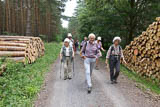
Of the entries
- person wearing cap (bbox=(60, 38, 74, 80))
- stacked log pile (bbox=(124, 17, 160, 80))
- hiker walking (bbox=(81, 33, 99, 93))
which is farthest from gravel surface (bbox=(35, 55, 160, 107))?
stacked log pile (bbox=(124, 17, 160, 80))

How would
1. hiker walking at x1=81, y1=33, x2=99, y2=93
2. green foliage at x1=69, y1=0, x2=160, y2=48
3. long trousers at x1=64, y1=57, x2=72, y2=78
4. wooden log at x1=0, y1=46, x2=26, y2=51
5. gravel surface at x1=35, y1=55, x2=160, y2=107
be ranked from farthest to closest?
1. green foliage at x1=69, y1=0, x2=160, y2=48
2. wooden log at x1=0, y1=46, x2=26, y2=51
3. long trousers at x1=64, y1=57, x2=72, y2=78
4. hiker walking at x1=81, y1=33, x2=99, y2=93
5. gravel surface at x1=35, y1=55, x2=160, y2=107

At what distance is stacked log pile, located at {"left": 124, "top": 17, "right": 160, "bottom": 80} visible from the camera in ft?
22.9

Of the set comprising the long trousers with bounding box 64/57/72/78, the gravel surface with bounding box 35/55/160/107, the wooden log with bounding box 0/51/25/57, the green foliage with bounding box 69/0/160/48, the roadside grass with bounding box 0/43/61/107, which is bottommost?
the gravel surface with bounding box 35/55/160/107

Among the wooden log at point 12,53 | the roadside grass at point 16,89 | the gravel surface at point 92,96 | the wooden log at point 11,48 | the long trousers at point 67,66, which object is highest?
the wooden log at point 11,48

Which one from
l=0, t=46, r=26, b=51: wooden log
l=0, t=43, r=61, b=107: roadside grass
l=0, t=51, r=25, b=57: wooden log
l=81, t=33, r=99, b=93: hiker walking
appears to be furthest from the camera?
l=0, t=46, r=26, b=51: wooden log

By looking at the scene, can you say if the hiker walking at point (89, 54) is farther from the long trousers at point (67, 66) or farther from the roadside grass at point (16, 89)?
the roadside grass at point (16, 89)

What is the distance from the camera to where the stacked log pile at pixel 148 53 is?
22.9 feet

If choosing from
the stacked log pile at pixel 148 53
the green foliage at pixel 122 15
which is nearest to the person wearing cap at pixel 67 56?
the stacked log pile at pixel 148 53

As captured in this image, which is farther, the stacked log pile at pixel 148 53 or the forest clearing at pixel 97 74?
the stacked log pile at pixel 148 53

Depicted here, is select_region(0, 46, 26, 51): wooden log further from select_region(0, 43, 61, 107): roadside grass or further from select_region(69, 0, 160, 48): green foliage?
select_region(69, 0, 160, 48): green foliage

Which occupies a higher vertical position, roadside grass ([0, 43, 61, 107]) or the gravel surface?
roadside grass ([0, 43, 61, 107])

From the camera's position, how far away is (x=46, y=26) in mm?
29891

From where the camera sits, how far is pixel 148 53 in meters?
7.74

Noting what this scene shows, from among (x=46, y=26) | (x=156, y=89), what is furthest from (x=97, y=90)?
(x=46, y=26)
